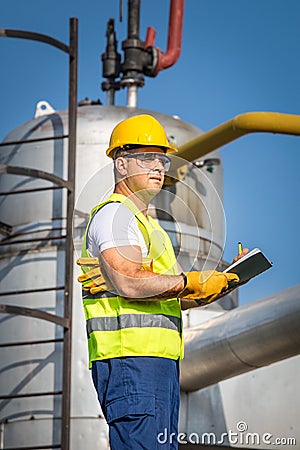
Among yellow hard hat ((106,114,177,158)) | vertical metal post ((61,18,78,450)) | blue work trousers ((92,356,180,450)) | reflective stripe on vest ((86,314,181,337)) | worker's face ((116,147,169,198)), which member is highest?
vertical metal post ((61,18,78,450))

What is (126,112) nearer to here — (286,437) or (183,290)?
(286,437)

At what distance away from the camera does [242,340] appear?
6.61 metres

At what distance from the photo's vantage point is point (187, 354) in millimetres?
7160

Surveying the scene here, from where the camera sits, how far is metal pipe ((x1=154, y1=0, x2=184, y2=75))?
9375 millimetres

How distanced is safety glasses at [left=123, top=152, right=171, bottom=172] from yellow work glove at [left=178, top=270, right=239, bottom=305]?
1.36ft

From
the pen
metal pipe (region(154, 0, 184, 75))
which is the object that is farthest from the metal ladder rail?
the pen

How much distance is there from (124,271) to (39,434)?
5.03 meters

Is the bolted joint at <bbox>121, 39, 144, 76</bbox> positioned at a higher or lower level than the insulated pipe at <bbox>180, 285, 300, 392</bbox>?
higher

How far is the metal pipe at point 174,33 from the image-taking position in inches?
369

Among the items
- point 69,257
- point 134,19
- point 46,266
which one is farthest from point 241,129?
point 134,19

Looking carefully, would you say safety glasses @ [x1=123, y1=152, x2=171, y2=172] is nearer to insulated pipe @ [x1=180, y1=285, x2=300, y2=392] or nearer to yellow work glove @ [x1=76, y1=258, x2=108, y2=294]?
yellow work glove @ [x1=76, y1=258, x2=108, y2=294]

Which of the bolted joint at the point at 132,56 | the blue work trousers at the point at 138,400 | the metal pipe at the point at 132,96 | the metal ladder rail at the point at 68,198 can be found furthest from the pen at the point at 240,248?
the bolted joint at the point at 132,56

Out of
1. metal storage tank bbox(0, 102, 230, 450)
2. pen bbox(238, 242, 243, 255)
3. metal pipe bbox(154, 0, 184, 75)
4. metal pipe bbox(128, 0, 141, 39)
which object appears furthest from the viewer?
metal pipe bbox(154, 0, 184, 75)

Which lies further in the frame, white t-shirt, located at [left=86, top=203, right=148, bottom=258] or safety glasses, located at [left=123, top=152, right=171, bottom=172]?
safety glasses, located at [left=123, top=152, right=171, bottom=172]
